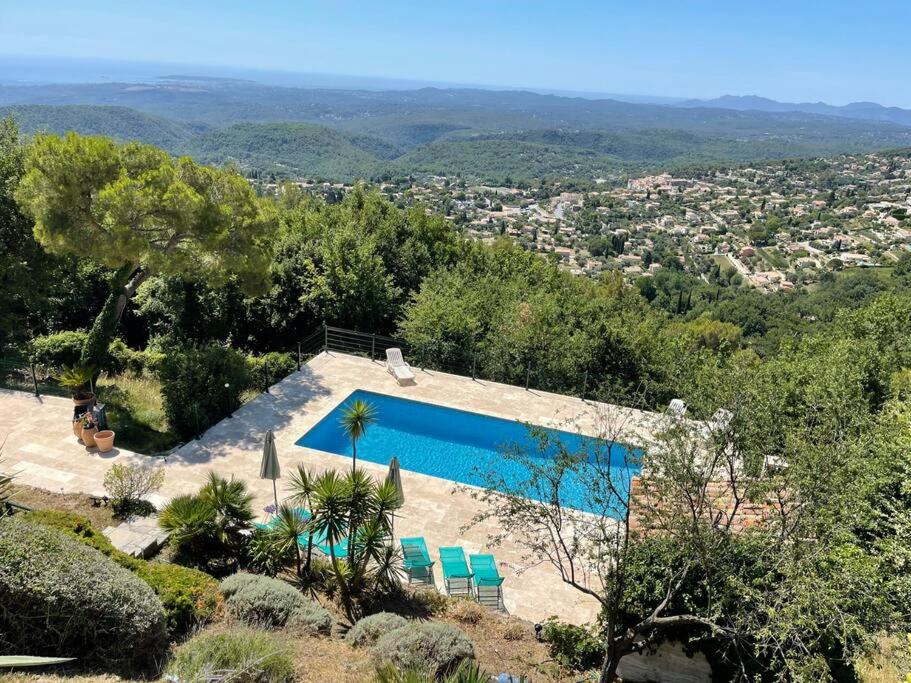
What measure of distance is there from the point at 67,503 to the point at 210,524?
9.50 ft

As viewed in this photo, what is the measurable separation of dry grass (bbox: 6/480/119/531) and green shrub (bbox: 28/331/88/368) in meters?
5.90

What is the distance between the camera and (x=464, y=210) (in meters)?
119

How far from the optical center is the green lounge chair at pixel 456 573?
8445 mm

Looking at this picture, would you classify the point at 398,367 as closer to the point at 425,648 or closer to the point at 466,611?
the point at 466,611

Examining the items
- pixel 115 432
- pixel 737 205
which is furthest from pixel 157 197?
pixel 737 205

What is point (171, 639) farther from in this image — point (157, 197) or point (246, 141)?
point (246, 141)

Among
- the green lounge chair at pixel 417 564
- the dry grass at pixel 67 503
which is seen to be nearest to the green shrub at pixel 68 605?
the dry grass at pixel 67 503

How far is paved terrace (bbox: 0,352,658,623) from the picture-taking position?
9.15m

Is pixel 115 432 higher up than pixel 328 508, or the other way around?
pixel 328 508

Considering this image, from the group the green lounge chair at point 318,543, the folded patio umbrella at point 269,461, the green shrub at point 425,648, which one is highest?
the folded patio umbrella at point 269,461

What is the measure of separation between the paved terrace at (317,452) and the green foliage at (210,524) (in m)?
1.81

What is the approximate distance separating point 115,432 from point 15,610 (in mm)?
Answer: 7949

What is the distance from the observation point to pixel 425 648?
6133mm

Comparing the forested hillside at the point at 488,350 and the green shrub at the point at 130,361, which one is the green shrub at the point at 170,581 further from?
the green shrub at the point at 130,361
